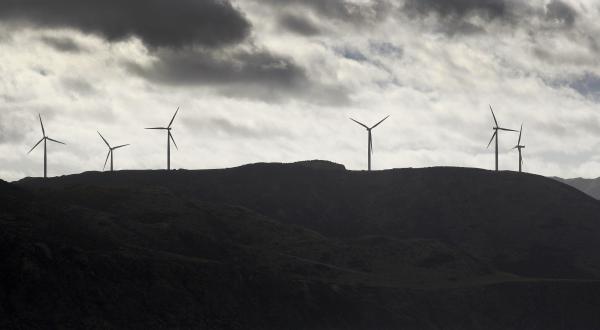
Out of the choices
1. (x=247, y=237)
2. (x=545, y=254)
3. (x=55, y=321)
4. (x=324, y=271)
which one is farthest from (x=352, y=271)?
(x=55, y=321)

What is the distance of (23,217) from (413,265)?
245ft

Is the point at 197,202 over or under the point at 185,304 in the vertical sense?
over

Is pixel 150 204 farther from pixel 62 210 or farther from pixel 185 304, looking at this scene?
pixel 185 304

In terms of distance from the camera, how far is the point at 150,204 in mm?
177500

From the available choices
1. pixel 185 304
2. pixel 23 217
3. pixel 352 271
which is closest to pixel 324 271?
pixel 352 271

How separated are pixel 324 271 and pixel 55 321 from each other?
60.0 metres

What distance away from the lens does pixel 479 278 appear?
16825 cm

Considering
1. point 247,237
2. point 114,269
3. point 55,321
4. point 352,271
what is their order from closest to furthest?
1. point 55,321
2. point 114,269
3. point 352,271
4. point 247,237

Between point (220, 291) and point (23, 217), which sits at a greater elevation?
point (23, 217)

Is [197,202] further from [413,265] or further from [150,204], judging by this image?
[413,265]

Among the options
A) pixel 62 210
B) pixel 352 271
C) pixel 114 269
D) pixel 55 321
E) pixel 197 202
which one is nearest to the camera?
pixel 55 321

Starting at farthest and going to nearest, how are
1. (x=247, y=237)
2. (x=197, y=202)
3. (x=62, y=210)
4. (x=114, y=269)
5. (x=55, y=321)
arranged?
1. (x=197, y=202)
2. (x=247, y=237)
3. (x=62, y=210)
4. (x=114, y=269)
5. (x=55, y=321)

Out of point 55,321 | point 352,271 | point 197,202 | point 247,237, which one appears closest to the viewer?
point 55,321

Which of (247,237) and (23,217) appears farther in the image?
(247,237)
